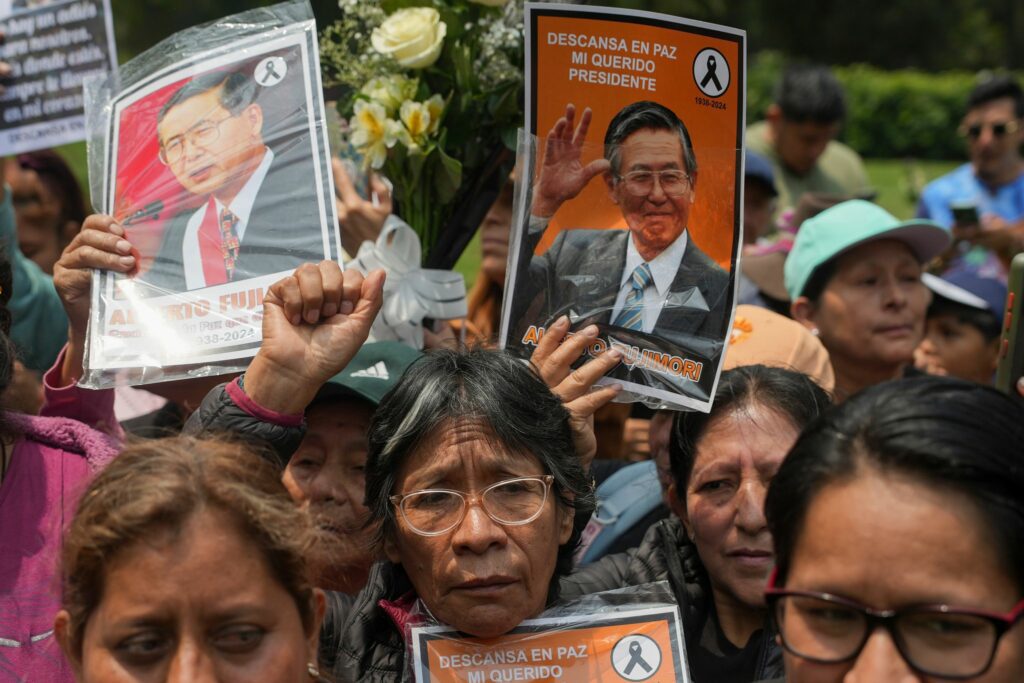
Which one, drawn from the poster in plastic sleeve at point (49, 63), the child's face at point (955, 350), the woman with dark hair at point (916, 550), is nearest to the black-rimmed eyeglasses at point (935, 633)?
the woman with dark hair at point (916, 550)

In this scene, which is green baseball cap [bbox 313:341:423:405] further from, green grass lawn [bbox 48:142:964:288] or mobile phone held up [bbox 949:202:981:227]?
green grass lawn [bbox 48:142:964:288]

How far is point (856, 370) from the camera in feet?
14.5

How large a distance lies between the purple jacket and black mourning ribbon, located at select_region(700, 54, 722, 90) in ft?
4.90

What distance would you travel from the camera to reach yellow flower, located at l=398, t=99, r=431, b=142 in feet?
10.9

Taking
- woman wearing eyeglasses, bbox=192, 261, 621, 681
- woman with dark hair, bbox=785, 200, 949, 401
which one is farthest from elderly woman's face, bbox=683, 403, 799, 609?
woman with dark hair, bbox=785, 200, 949, 401

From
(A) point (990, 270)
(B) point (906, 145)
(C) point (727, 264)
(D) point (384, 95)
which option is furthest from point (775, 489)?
(B) point (906, 145)

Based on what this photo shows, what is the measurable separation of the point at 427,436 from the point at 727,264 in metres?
0.80

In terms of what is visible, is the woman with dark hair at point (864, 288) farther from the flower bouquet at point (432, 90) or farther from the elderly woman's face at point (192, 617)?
the elderly woman's face at point (192, 617)

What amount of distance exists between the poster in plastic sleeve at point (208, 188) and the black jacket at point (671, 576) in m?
0.91

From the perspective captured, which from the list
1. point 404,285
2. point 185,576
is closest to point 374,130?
point 404,285

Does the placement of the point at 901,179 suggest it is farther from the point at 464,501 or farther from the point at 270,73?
the point at 464,501

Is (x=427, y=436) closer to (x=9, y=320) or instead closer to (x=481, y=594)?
(x=481, y=594)

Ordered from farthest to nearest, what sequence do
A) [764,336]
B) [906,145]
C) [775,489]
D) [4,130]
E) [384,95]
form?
[906,145] → [4,130] → [764,336] → [384,95] → [775,489]

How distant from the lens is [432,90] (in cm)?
345
